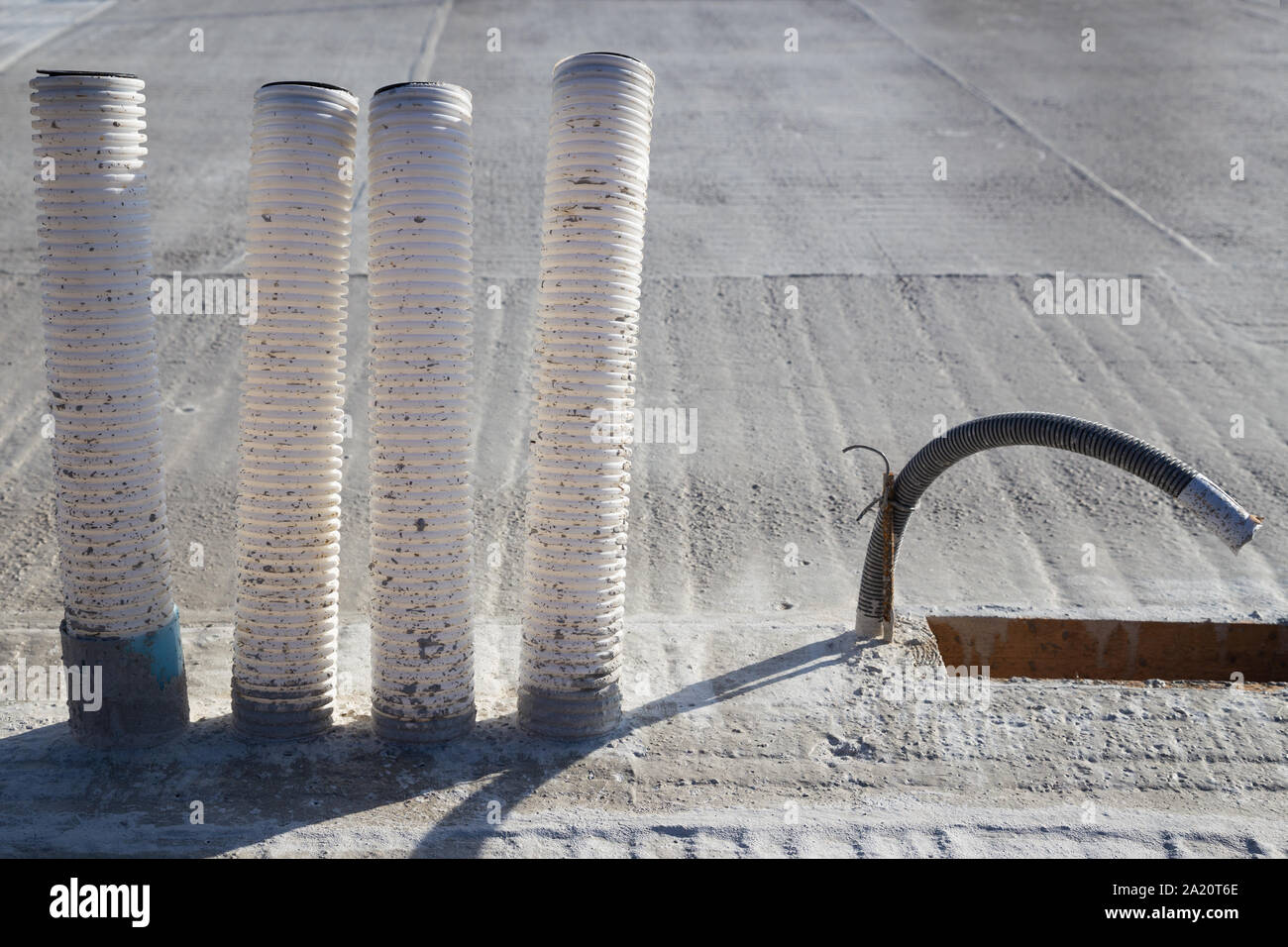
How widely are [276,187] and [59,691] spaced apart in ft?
10.7

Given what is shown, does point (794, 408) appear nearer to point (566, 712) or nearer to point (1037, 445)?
point (1037, 445)

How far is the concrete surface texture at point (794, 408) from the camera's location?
5758 millimetres

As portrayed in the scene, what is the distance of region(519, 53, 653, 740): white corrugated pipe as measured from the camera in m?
5.72

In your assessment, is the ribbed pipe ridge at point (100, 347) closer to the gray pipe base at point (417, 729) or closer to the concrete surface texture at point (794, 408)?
the concrete surface texture at point (794, 408)

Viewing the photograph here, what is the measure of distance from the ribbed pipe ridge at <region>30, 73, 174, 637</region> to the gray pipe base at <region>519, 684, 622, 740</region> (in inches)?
77.2

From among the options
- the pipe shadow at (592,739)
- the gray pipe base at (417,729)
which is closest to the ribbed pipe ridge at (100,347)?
the gray pipe base at (417,729)

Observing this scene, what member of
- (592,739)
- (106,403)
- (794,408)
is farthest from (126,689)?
(794,408)

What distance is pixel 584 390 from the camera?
19.2 ft

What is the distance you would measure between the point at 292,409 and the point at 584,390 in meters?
1.41

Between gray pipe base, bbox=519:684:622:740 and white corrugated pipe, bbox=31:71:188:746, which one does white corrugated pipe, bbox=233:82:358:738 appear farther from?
gray pipe base, bbox=519:684:622:740

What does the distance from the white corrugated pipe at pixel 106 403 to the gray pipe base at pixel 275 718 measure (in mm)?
337

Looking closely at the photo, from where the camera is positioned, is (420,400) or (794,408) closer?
(420,400)

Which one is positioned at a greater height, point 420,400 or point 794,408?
point 420,400

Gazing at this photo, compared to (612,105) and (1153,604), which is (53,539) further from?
(1153,604)
